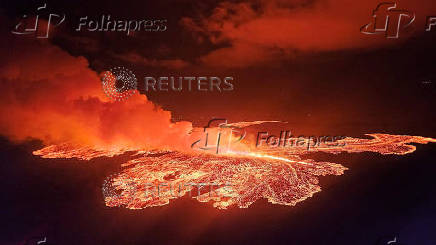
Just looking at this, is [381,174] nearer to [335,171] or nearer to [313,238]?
[335,171]

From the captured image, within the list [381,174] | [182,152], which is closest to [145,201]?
[182,152]

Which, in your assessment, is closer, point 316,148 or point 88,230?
point 88,230

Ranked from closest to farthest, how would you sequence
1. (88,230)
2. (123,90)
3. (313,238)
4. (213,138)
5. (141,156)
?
(313,238), (88,230), (141,156), (213,138), (123,90)
